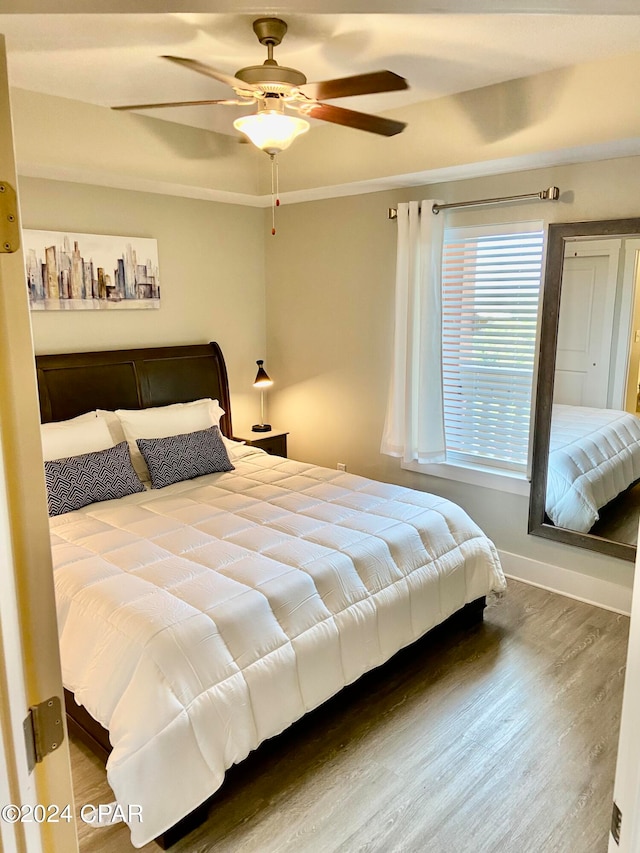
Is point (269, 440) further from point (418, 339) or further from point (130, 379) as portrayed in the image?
point (418, 339)

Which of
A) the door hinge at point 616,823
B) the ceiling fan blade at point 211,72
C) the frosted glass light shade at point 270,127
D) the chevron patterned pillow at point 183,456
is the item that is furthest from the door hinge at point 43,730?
the chevron patterned pillow at point 183,456

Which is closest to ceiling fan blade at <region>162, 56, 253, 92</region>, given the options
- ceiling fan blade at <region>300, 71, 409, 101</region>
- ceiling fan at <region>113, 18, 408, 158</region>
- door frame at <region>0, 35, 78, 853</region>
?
ceiling fan at <region>113, 18, 408, 158</region>

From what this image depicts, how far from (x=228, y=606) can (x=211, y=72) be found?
6.30ft

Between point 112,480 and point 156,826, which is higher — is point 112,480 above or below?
above

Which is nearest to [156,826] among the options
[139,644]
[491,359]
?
[139,644]

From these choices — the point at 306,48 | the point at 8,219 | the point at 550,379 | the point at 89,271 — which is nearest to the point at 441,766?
the point at 550,379

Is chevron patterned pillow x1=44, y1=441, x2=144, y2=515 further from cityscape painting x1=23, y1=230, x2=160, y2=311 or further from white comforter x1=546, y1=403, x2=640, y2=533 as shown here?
white comforter x1=546, y1=403, x2=640, y2=533

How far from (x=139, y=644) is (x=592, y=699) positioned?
200 centimetres

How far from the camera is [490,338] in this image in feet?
12.7

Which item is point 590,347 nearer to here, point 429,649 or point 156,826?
point 429,649

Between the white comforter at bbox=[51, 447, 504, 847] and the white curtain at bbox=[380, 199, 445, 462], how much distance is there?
683 mm

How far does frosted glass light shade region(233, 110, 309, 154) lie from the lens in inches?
93.8

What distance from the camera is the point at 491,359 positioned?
12.7 ft

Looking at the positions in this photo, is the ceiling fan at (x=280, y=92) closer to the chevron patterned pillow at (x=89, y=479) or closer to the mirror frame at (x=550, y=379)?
the mirror frame at (x=550, y=379)
